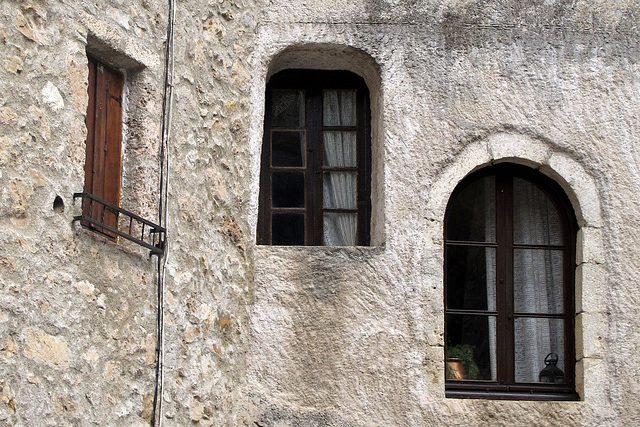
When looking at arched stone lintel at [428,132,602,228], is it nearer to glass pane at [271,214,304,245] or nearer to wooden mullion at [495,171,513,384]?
wooden mullion at [495,171,513,384]

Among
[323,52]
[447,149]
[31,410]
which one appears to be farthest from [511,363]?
[31,410]

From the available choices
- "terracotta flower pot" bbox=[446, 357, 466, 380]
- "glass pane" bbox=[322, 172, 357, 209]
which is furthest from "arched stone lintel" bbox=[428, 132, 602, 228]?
"terracotta flower pot" bbox=[446, 357, 466, 380]

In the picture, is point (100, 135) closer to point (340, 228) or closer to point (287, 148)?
point (287, 148)

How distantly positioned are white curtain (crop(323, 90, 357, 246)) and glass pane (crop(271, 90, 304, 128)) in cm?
17

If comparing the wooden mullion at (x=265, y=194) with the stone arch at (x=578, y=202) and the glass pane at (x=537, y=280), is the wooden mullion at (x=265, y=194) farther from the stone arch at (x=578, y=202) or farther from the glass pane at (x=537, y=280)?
the glass pane at (x=537, y=280)

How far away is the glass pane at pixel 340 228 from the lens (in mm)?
6551

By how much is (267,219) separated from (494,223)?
1.45 m

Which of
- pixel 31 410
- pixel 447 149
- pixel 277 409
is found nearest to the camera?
pixel 31 410

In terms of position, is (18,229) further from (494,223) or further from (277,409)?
(494,223)

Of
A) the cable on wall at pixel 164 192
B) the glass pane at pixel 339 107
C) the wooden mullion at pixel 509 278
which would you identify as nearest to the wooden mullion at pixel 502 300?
the wooden mullion at pixel 509 278

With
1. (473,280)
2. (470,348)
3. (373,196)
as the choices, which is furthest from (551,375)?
(373,196)

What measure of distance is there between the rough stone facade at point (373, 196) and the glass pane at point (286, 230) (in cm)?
52

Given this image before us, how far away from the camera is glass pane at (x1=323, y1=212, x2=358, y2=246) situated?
655 centimetres

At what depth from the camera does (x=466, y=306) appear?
6496mm
